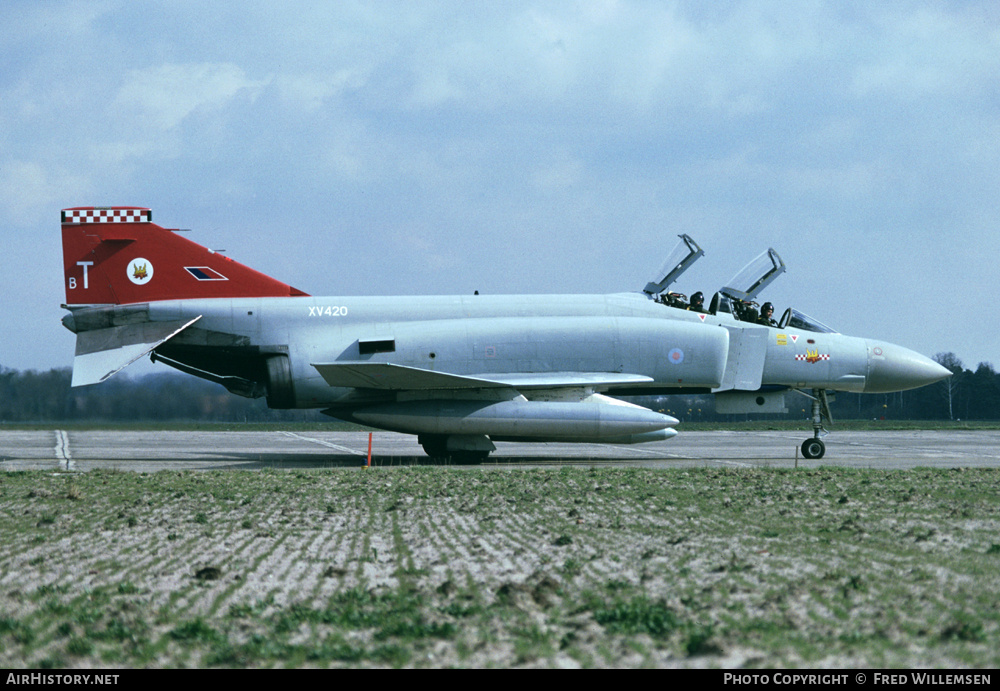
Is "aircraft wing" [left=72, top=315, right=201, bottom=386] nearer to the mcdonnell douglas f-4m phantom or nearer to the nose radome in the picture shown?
the mcdonnell douglas f-4m phantom

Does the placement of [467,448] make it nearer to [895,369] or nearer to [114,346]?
[114,346]

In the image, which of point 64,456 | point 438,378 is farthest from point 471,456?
point 64,456

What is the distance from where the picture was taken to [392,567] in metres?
6.75

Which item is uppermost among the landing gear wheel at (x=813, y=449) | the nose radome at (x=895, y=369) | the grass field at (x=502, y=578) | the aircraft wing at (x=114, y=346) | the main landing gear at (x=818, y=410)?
the aircraft wing at (x=114, y=346)

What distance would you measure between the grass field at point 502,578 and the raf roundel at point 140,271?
8.61 metres

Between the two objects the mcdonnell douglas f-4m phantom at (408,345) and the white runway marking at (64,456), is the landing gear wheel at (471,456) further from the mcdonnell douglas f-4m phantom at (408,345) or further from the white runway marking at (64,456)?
the white runway marking at (64,456)

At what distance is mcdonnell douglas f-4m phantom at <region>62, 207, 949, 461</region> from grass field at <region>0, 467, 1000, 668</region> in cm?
686

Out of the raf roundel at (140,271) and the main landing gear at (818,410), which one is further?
the main landing gear at (818,410)

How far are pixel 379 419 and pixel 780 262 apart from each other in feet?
33.9

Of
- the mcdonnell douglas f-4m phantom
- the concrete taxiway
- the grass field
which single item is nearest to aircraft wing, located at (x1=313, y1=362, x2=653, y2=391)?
the mcdonnell douglas f-4m phantom

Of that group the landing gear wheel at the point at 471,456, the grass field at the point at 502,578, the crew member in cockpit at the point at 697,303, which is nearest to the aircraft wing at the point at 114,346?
the landing gear wheel at the point at 471,456

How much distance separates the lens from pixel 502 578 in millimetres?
6250

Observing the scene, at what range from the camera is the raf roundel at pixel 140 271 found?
19.7 m
